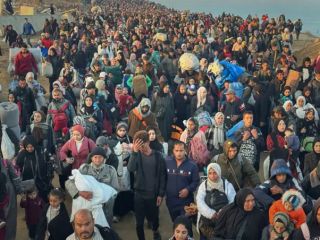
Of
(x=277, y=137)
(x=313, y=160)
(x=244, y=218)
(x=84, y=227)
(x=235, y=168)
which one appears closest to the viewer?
(x=84, y=227)

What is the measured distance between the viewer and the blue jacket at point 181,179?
643cm

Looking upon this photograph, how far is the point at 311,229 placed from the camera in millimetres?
5191

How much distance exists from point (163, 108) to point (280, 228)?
5527 mm

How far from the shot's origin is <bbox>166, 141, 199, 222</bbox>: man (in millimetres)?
6410

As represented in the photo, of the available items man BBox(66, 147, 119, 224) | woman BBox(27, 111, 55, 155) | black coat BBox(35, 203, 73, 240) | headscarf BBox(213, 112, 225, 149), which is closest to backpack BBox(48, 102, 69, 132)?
woman BBox(27, 111, 55, 155)

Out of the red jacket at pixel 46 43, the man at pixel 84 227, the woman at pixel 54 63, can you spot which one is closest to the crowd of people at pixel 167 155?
the man at pixel 84 227

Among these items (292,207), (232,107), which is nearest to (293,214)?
(292,207)

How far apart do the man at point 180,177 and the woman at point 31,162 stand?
1.99 m

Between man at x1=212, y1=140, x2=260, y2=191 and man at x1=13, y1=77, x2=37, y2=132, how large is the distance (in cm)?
484

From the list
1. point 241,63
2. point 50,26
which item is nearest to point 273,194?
point 241,63

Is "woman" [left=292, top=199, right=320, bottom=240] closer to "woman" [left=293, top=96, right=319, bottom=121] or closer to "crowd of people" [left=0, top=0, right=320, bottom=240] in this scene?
"crowd of people" [left=0, top=0, right=320, bottom=240]

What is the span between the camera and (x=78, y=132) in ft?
24.4

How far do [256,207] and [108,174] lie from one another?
203cm

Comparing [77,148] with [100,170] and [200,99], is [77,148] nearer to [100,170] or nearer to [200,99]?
[100,170]
